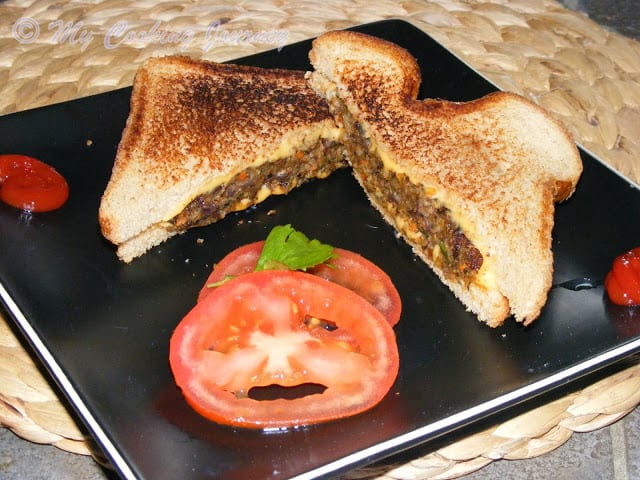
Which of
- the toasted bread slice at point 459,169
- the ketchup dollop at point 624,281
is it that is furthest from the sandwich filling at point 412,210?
the ketchup dollop at point 624,281

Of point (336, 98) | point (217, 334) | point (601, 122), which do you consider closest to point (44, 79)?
point (336, 98)

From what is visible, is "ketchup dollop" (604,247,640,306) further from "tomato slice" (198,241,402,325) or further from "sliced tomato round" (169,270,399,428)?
"sliced tomato round" (169,270,399,428)

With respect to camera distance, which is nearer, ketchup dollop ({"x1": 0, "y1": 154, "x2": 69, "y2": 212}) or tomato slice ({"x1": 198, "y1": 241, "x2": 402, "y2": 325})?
tomato slice ({"x1": 198, "y1": 241, "x2": 402, "y2": 325})

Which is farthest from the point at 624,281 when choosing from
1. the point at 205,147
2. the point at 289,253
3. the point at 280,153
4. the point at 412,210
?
the point at 205,147

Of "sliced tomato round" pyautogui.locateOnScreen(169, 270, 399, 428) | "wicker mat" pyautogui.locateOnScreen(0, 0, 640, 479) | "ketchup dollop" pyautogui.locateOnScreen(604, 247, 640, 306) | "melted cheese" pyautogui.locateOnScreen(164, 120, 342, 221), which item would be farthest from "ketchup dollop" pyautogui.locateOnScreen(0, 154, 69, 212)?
"ketchup dollop" pyautogui.locateOnScreen(604, 247, 640, 306)

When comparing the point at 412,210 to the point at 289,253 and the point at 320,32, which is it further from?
the point at 320,32

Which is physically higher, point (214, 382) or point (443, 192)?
point (443, 192)

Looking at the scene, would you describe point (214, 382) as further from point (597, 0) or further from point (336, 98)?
point (597, 0)
